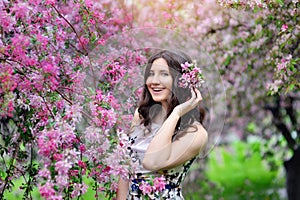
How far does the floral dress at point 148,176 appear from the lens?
3041mm

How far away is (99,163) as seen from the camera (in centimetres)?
306

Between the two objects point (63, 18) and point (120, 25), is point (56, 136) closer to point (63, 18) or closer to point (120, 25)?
point (63, 18)

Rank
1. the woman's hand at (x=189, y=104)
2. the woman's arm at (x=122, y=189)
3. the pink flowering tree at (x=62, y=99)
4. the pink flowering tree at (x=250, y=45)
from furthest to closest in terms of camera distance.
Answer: the pink flowering tree at (x=250, y=45), the woman's arm at (x=122, y=189), the woman's hand at (x=189, y=104), the pink flowering tree at (x=62, y=99)

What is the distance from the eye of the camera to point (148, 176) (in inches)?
121

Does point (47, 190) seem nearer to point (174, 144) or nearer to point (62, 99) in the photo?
point (62, 99)

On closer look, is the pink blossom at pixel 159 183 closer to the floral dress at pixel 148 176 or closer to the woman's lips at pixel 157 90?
the floral dress at pixel 148 176

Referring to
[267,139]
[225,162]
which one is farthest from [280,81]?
[225,162]

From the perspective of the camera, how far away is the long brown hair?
10.3ft

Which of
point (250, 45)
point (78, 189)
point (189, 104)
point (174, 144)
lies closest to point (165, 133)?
point (174, 144)

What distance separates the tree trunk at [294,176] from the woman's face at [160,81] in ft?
16.5

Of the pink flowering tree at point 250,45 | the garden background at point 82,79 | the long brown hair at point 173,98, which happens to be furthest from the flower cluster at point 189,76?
the pink flowering tree at point 250,45

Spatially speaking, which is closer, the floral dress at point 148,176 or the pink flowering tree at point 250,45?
the floral dress at point 148,176

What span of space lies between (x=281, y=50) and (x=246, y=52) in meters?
1.11

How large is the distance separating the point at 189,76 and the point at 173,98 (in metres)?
0.16
